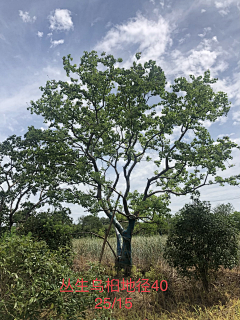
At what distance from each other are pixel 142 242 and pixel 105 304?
658 cm

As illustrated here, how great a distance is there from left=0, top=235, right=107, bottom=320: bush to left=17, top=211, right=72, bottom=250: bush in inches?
117

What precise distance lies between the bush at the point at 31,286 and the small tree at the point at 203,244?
3046mm

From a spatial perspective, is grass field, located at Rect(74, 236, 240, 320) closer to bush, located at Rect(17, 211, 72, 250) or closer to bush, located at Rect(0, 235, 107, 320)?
bush, located at Rect(0, 235, 107, 320)

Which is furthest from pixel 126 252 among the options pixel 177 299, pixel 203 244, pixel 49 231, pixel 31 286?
pixel 31 286

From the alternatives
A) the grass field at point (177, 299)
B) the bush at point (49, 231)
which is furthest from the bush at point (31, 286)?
the bush at point (49, 231)

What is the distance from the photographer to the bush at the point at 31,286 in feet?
10.8

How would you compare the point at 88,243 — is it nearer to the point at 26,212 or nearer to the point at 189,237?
the point at 26,212

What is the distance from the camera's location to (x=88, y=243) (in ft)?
37.9

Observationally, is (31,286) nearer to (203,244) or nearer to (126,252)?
(203,244)

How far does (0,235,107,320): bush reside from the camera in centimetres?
330

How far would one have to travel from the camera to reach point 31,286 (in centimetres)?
330

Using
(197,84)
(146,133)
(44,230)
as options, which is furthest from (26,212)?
(197,84)

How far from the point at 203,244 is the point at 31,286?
443 centimetres

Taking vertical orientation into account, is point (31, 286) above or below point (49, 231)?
below
